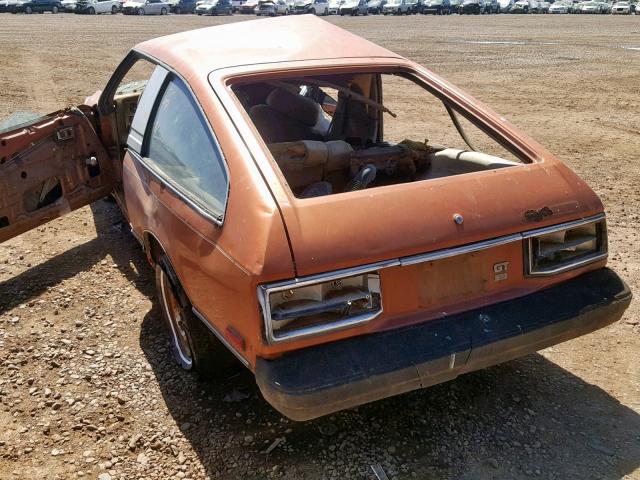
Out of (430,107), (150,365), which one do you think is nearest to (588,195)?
(150,365)

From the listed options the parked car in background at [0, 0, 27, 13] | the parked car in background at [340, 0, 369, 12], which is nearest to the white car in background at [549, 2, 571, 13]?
the parked car in background at [340, 0, 369, 12]

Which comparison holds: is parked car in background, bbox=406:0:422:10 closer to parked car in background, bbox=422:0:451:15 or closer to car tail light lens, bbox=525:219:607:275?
parked car in background, bbox=422:0:451:15

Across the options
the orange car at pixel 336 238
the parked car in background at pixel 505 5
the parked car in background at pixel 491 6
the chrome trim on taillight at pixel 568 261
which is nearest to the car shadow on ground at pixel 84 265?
the orange car at pixel 336 238

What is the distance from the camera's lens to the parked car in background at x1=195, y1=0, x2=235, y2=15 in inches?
1615

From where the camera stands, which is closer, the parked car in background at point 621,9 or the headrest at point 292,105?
the headrest at point 292,105

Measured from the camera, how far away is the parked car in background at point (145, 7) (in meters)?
40.8

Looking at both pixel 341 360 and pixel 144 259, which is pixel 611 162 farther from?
pixel 341 360

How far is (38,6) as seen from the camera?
40781 mm

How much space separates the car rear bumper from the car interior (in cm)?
83

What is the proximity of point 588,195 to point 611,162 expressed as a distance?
4.67 meters

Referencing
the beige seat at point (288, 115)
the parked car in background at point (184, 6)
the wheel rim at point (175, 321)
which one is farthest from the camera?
the parked car in background at point (184, 6)

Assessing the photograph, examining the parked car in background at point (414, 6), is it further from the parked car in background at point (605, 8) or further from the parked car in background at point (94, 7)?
the parked car in background at point (94, 7)

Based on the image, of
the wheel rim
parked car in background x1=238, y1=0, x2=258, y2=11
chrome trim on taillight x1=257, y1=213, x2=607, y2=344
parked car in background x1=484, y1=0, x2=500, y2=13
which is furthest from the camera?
parked car in background x1=484, y1=0, x2=500, y2=13

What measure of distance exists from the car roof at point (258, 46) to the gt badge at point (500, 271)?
1.36 m
